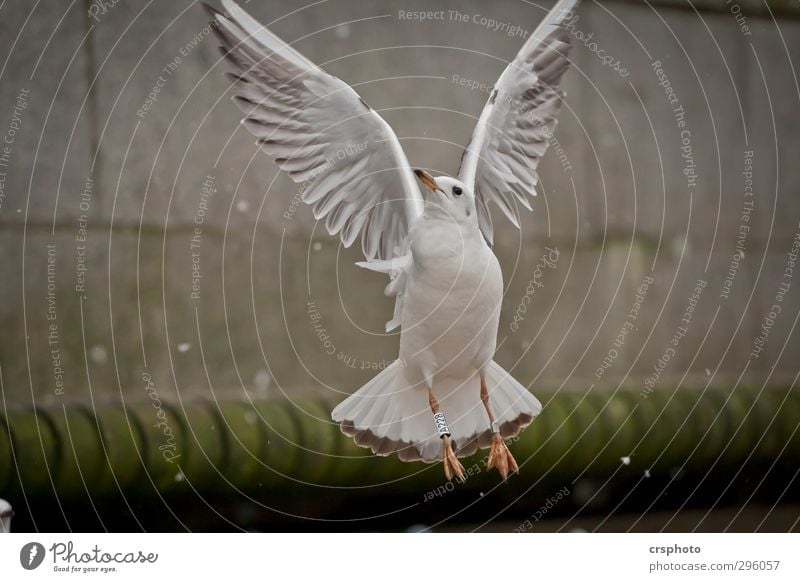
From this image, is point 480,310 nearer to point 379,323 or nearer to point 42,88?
point 379,323

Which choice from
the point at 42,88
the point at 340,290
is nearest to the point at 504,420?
the point at 340,290

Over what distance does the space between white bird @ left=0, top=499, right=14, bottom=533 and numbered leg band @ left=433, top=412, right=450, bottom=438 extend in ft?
2.31

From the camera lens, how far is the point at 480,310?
5.47ft

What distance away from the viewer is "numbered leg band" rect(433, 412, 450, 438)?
5.59ft

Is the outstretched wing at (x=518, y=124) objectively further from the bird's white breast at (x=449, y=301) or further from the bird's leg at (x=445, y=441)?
the bird's leg at (x=445, y=441)

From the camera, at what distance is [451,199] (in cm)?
163

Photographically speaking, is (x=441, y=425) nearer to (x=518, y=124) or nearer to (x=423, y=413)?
(x=423, y=413)

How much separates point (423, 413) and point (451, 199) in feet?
1.23

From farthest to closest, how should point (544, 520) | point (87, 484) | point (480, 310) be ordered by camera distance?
point (544, 520) < point (87, 484) < point (480, 310)

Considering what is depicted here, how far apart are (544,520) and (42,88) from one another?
4.26 feet

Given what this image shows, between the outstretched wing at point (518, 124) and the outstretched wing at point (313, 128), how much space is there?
13 centimetres

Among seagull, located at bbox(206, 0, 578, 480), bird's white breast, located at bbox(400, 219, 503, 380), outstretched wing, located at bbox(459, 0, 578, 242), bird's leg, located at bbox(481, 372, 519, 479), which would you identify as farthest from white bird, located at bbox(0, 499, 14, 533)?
outstretched wing, located at bbox(459, 0, 578, 242)

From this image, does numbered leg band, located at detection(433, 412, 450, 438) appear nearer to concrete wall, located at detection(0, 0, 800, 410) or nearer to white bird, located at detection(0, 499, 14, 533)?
concrete wall, located at detection(0, 0, 800, 410)

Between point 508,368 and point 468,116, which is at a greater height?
point 468,116
